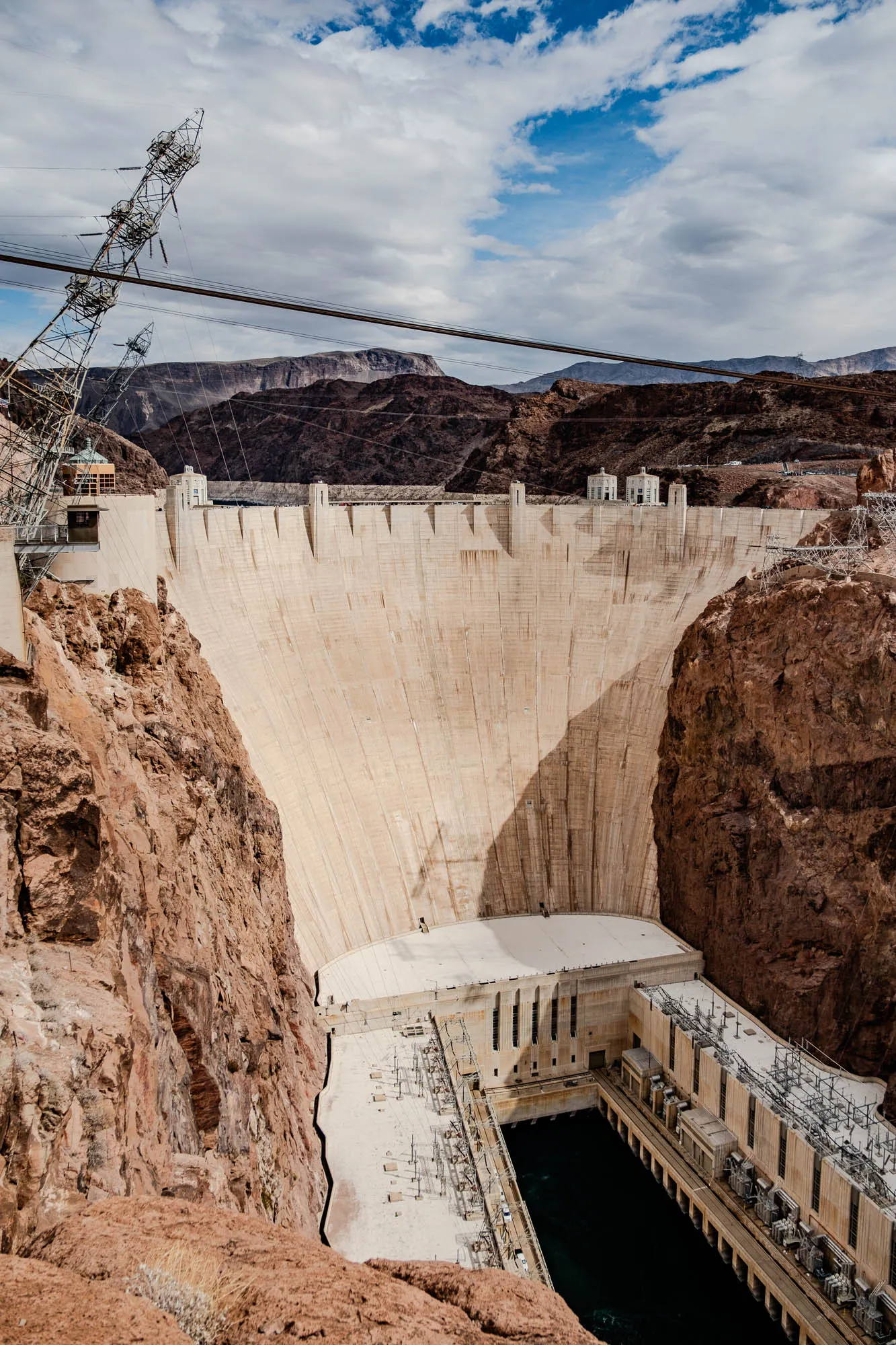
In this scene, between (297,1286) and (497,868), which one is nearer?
(297,1286)

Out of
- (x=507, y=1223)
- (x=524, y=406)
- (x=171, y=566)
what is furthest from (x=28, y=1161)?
(x=524, y=406)

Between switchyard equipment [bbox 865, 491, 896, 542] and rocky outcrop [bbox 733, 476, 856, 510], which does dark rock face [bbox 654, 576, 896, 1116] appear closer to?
switchyard equipment [bbox 865, 491, 896, 542]

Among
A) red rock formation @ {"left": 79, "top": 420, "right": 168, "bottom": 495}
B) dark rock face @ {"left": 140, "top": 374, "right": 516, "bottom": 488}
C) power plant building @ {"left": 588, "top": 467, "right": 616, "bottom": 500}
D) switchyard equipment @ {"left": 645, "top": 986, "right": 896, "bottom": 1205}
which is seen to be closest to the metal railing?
switchyard equipment @ {"left": 645, "top": 986, "right": 896, "bottom": 1205}

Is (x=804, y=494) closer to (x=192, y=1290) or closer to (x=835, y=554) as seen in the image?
(x=835, y=554)

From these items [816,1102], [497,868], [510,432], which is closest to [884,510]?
[497,868]

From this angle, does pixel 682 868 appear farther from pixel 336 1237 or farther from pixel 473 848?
pixel 336 1237

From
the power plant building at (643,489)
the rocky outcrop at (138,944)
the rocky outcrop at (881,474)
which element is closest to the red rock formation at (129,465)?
the power plant building at (643,489)
